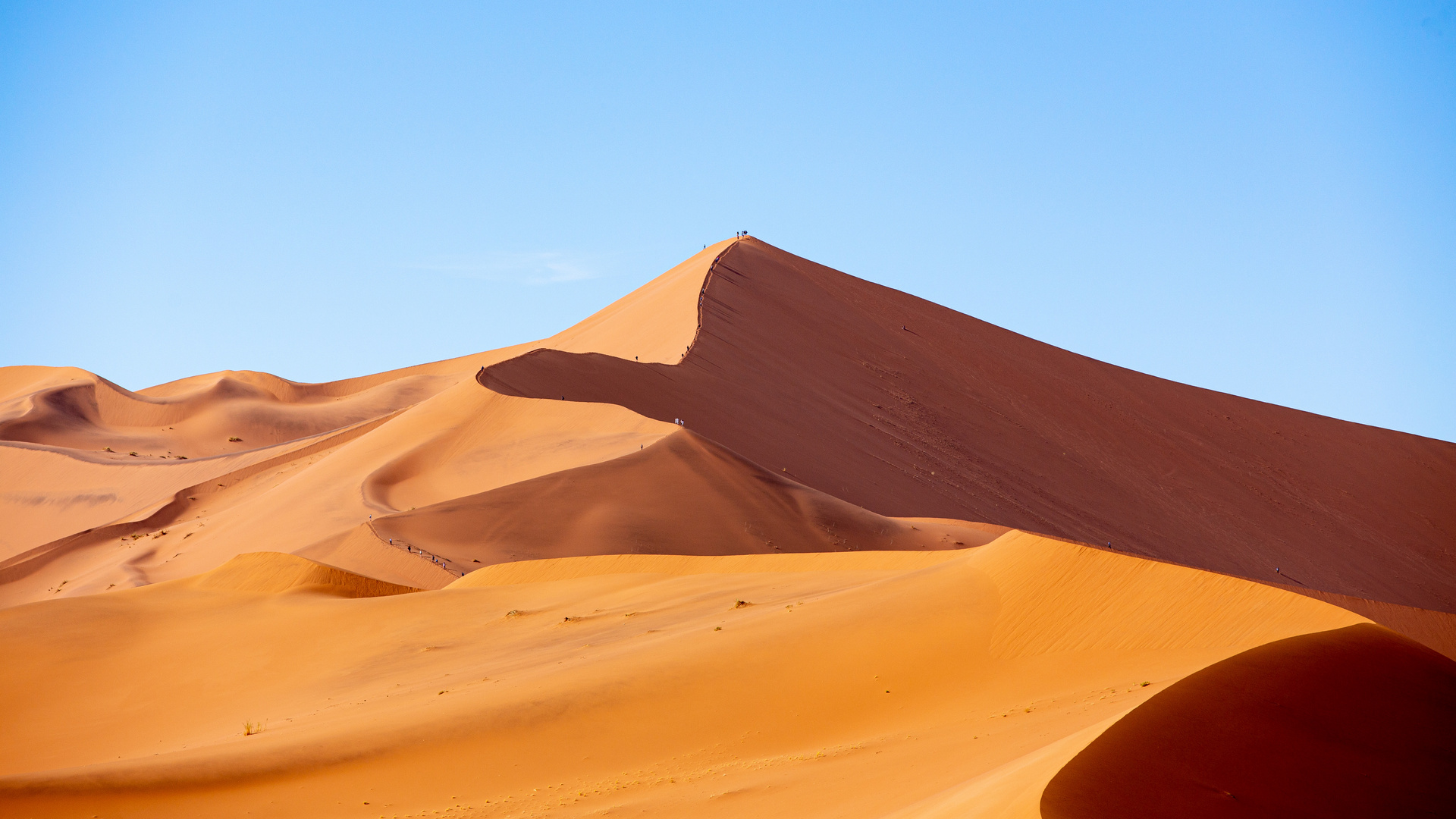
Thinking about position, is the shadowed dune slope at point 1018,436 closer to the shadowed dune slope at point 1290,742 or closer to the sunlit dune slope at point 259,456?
the sunlit dune slope at point 259,456

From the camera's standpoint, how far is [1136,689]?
9039 millimetres

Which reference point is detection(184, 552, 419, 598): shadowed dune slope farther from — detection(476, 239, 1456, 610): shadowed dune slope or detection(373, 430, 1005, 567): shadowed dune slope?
detection(476, 239, 1456, 610): shadowed dune slope

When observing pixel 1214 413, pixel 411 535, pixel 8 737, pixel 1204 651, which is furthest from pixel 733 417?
pixel 1214 413

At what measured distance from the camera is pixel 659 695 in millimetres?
11109

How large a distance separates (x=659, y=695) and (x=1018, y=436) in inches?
1271

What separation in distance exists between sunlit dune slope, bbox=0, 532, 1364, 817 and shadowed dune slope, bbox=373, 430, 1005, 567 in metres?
6.54

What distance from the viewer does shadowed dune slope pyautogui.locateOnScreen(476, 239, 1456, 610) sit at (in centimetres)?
3216

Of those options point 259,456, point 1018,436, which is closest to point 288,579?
point 259,456

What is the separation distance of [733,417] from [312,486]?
10560mm

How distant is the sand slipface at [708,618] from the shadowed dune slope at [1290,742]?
1.1 inches

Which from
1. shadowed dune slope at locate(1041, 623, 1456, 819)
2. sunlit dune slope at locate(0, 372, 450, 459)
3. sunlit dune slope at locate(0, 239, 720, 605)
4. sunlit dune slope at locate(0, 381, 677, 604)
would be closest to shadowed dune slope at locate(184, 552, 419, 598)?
sunlit dune slope at locate(0, 239, 720, 605)

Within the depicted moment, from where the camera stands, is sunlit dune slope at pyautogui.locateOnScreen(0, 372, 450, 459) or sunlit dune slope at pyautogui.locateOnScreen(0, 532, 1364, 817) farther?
sunlit dune slope at pyautogui.locateOnScreen(0, 372, 450, 459)

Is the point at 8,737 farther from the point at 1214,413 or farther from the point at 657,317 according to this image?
the point at 1214,413

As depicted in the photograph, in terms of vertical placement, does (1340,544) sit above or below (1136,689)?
below
